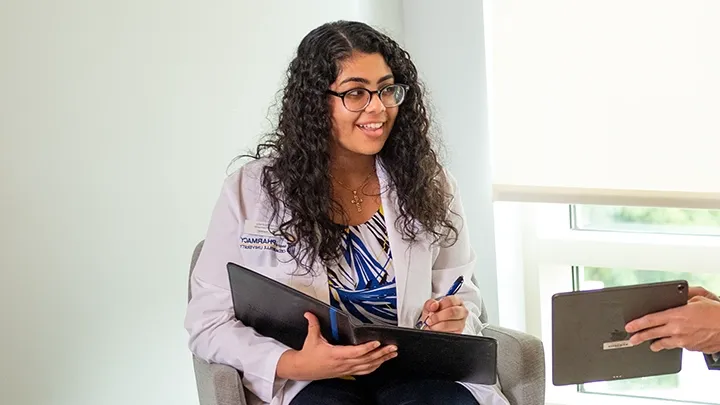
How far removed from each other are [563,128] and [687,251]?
1.72 ft

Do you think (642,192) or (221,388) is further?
(642,192)

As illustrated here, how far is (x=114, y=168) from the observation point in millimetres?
2264

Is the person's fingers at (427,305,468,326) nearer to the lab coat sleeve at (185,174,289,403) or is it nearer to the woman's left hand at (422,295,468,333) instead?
the woman's left hand at (422,295,468,333)

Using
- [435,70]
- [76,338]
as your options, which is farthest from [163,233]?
[435,70]

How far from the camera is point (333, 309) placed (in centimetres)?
182

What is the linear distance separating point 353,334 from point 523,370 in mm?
424

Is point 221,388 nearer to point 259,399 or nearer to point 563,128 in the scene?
point 259,399

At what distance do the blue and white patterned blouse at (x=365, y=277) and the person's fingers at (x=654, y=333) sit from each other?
0.50 meters

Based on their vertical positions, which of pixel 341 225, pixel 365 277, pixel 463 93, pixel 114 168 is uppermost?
pixel 463 93

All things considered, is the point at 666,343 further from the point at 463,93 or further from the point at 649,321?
the point at 463,93

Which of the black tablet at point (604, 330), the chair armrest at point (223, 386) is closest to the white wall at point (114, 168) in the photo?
the chair armrest at point (223, 386)

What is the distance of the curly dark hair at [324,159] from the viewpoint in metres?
2.04

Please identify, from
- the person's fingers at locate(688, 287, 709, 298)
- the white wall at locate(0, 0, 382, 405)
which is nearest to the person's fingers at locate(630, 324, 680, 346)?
the person's fingers at locate(688, 287, 709, 298)

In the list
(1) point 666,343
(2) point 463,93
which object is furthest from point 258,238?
(2) point 463,93
